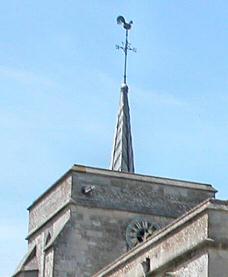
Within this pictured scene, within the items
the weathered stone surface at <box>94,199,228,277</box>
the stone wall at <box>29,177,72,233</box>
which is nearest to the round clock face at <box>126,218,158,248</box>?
the stone wall at <box>29,177,72,233</box>

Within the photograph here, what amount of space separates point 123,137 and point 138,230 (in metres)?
10.2

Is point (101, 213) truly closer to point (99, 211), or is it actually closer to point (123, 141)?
point (99, 211)

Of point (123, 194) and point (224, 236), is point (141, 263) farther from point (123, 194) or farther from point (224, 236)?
point (123, 194)

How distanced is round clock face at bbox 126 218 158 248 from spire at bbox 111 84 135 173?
7775 millimetres

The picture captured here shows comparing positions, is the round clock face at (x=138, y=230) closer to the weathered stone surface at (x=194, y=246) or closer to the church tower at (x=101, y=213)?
the church tower at (x=101, y=213)

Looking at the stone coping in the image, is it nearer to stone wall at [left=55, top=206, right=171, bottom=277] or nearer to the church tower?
the church tower

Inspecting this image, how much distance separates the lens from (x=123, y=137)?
60.8 metres

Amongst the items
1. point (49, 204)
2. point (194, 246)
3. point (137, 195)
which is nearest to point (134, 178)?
point (137, 195)

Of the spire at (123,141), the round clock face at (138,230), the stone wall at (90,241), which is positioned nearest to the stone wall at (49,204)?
the stone wall at (90,241)

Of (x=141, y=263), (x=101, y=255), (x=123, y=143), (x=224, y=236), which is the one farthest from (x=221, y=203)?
(x=123, y=143)

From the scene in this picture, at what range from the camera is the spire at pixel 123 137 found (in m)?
59.7

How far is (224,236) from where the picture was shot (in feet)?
116

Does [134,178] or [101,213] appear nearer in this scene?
[101,213]

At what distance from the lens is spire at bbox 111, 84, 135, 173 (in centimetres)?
5965
